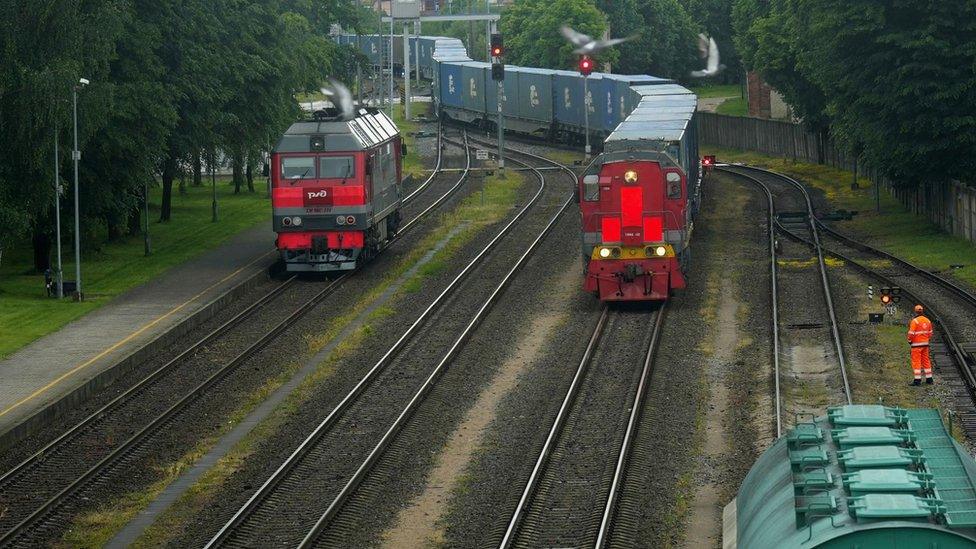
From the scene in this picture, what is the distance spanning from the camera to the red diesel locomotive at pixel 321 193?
36156 mm

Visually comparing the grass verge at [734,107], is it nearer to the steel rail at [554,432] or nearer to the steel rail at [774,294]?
the steel rail at [774,294]

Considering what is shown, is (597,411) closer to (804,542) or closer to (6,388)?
(6,388)

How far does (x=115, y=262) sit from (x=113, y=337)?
11.4 meters

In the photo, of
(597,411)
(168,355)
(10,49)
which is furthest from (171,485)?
(10,49)

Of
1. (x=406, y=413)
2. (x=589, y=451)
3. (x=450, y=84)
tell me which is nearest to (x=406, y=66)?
(x=450, y=84)

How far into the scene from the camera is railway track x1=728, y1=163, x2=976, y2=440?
75.3 feet

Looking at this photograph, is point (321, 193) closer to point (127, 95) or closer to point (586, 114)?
point (127, 95)

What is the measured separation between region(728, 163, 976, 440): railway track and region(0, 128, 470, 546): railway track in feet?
40.3

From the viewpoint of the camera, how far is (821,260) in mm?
37000

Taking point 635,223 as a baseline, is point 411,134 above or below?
above

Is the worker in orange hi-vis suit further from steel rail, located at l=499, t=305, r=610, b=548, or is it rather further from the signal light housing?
the signal light housing

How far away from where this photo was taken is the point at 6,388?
2534cm

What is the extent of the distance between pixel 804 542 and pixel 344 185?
2826cm

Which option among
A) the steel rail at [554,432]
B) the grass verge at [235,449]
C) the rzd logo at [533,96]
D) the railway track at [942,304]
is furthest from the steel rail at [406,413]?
the rzd logo at [533,96]
